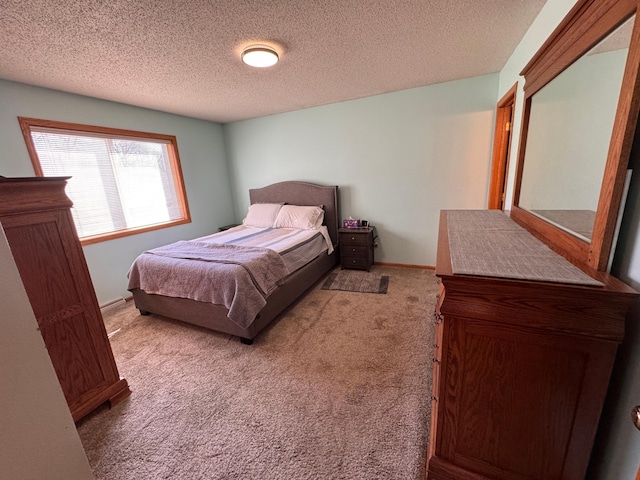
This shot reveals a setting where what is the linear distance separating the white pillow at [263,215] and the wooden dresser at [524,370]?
3.12 metres

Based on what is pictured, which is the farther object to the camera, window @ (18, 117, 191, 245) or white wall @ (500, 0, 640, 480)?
window @ (18, 117, 191, 245)

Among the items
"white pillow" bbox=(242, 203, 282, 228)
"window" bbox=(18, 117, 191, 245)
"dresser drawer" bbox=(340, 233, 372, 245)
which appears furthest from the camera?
"white pillow" bbox=(242, 203, 282, 228)

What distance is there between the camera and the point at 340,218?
3.88 m

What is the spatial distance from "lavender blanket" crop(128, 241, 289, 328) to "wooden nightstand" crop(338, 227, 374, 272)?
4.14 ft

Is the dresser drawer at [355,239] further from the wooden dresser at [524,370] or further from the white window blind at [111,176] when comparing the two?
the white window blind at [111,176]

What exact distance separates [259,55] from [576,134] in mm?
2056

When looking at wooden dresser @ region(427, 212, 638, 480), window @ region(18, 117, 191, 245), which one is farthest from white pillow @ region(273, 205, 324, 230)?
wooden dresser @ region(427, 212, 638, 480)

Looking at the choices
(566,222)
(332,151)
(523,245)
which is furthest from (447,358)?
(332,151)

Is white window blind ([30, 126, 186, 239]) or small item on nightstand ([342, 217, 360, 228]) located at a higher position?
white window blind ([30, 126, 186, 239])

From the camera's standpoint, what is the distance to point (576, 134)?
104 centimetres

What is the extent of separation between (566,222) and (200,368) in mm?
2389

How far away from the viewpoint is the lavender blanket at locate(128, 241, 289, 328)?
203cm

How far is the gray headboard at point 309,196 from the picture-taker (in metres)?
3.72

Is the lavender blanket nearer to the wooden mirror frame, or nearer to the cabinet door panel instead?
the cabinet door panel
